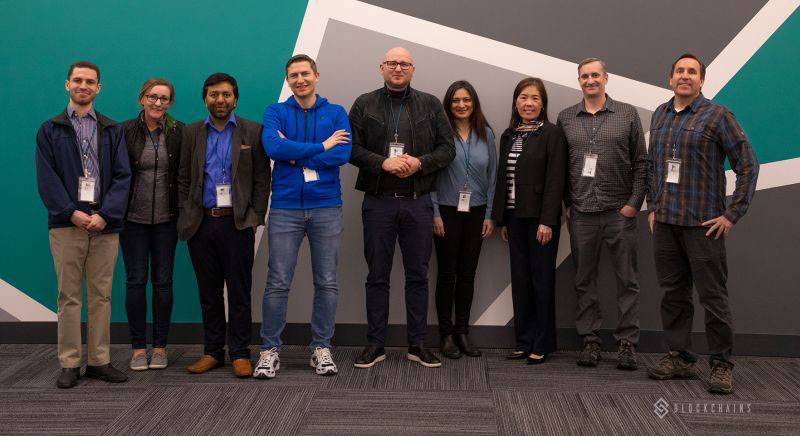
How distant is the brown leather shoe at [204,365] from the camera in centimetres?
326

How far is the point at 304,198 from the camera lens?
318 cm

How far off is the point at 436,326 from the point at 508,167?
39.3 inches

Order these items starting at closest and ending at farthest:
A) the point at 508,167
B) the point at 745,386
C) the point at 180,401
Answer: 1. the point at 180,401
2. the point at 745,386
3. the point at 508,167

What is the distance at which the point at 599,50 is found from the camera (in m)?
3.63

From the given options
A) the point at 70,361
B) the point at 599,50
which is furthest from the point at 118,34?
the point at 599,50

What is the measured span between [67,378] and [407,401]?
1.59 m

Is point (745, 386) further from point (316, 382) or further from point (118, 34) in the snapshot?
point (118, 34)

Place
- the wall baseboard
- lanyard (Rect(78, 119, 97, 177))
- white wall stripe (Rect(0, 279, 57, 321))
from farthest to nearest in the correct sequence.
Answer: white wall stripe (Rect(0, 279, 57, 321)) → the wall baseboard → lanyard (Rect(78, 119, 97, 177))

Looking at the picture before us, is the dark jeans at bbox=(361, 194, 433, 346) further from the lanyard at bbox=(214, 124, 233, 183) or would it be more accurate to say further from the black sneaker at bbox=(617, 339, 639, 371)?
the black sneaker at bbox=(617, 339, 639, 371)

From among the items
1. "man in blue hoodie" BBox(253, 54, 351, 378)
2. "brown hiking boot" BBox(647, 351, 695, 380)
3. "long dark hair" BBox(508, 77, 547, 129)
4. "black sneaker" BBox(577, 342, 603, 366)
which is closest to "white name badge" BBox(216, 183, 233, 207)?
"man in blue hoodie" BBox(253, 54, 351, 378)

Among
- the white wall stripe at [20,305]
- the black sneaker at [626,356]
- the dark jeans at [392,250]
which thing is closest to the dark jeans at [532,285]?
the black sneaker at [626,356]

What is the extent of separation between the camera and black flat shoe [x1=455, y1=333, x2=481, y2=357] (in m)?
3.56

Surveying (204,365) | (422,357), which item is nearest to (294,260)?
(204,365)

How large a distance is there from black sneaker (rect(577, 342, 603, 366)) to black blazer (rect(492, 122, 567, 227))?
0.65m
